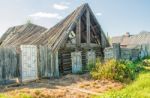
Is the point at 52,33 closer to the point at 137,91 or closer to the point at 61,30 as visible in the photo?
the point at 61,30

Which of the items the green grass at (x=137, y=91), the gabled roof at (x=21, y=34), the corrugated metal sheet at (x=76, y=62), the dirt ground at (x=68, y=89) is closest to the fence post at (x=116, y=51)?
the corrugated metal sheet at (x=76, y=62)

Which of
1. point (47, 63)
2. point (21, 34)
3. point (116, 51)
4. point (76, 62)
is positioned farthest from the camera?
point (116, 51)

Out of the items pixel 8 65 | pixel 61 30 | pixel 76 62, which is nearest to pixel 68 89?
pixel 8 65

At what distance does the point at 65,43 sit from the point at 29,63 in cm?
458

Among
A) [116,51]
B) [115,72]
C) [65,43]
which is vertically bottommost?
[115,72]

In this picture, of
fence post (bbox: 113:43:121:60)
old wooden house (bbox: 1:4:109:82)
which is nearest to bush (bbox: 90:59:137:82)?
old wooden house (bbox: 1:4:109:82)

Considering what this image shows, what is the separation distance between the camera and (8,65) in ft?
45.2

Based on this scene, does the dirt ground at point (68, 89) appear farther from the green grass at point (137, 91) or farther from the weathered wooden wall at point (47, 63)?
the green grass at point (137, 91)

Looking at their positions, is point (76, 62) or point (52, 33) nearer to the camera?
point (76, 62)

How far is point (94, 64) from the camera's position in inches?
661

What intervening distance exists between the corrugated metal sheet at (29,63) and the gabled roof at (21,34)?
6285 millimetres

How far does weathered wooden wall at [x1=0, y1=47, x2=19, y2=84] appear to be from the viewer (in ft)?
44.3

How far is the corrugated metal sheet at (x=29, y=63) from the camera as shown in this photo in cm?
1442

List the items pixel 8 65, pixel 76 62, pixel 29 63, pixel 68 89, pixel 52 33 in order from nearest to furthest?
pixel 68 89 → pixel 8 65 → pixel 29 63 → pixel 76 62 → pixel 52 33
